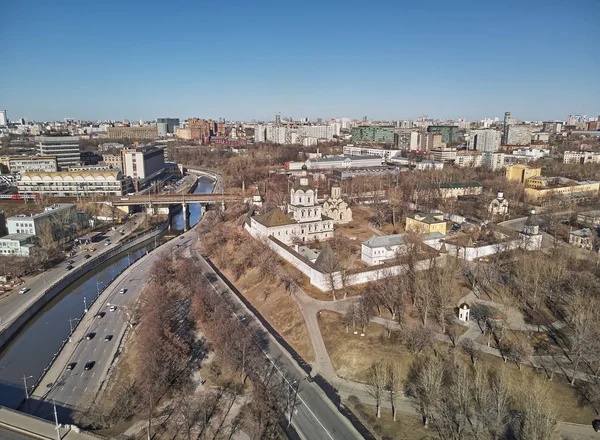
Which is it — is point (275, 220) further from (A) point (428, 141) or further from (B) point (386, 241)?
(A) point (428, 141)

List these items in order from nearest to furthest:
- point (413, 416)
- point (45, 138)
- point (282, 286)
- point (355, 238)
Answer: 1. point (413, 416)
2. point (282, 286)
3. point (355, 238)
4. point (45, 138)

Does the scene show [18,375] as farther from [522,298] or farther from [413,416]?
[522,298]

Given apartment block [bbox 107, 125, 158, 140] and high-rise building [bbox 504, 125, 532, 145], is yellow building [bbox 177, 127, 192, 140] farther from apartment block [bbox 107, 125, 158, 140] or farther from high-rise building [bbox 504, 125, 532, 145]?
high-rise building [bbox 504, 125, 532, 145]

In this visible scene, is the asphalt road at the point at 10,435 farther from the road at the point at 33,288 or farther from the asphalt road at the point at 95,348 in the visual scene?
the road at the point at 33,288

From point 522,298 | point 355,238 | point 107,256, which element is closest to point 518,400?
point 522,298

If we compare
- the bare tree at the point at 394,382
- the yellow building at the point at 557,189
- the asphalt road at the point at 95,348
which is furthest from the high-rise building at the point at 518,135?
the bare tree at the point at 394,382

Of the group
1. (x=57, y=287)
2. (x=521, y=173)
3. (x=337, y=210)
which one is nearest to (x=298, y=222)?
(x=337, y=210)
